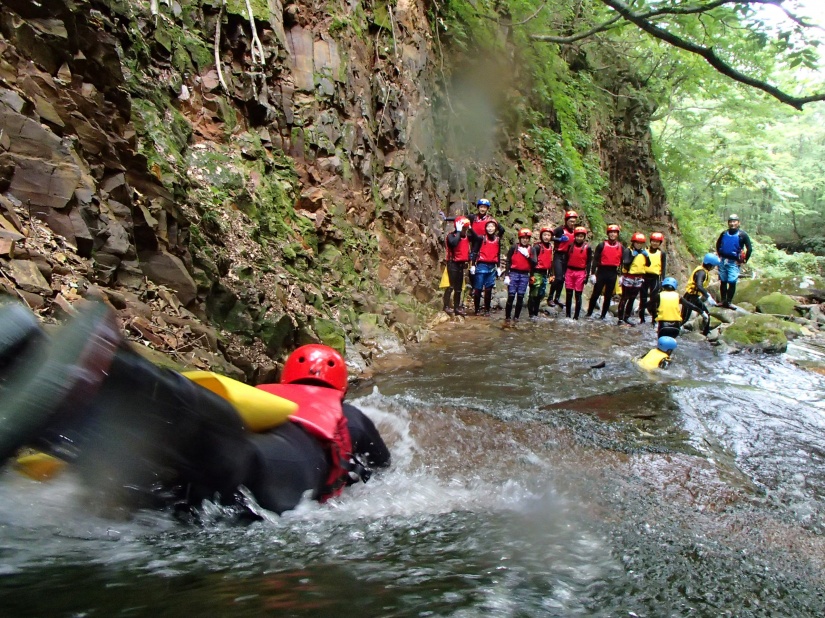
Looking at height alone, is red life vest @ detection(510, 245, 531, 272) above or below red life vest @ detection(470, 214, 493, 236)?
below

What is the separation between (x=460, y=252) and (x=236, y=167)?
17.5 feet

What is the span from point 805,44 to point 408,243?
762cm

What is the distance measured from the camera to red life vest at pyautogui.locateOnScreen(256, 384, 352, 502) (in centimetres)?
264

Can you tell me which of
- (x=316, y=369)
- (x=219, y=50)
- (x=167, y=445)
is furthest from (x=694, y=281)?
(x=167, y=445)

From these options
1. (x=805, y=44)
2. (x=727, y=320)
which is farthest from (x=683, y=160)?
(x=805, y=44)

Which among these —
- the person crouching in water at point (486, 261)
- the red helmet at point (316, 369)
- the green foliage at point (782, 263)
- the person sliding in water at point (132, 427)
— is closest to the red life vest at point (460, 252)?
the person crouching in water at point (486, 261)

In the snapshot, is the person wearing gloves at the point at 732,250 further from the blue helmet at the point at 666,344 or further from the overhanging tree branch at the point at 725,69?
the overhanging tree branch at the point at 725,69

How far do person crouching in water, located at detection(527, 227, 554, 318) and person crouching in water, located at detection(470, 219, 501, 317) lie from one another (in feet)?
2.89

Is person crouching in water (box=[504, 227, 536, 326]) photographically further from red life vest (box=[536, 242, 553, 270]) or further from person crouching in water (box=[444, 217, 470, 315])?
person crouching in water (box=[444, 217, 470, 315])

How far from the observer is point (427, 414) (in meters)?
5.06

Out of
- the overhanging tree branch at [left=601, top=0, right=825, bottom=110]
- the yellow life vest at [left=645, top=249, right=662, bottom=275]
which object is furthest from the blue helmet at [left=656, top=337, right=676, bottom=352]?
the yellow life vest at [left=645, top=249, right=662, bottom=275]

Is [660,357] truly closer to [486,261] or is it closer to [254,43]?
[486,261]

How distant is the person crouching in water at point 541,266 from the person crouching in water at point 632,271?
5.28 feet

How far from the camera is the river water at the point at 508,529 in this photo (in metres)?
1.56
